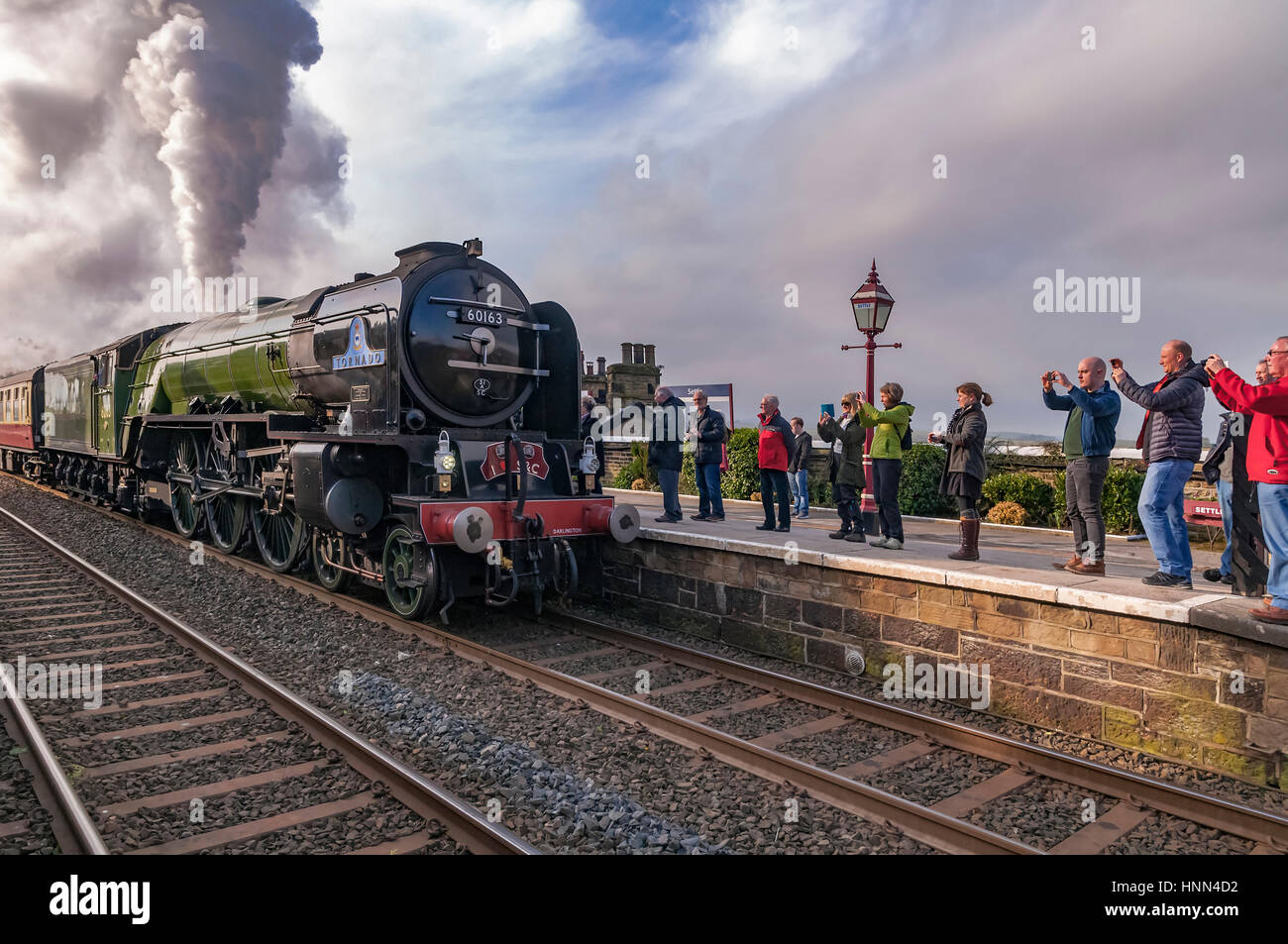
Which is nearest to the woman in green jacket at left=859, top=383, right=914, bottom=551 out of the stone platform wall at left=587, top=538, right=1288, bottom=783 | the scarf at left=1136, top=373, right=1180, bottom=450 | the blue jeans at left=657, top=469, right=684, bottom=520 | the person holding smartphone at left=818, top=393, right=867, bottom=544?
the person holding smartphone at left=818, top=393, right=867, bottom=544

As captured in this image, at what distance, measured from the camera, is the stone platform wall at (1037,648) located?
421 cm

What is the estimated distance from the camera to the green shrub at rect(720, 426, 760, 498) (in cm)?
1484

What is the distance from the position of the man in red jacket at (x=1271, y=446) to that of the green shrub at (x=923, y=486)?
326 inches

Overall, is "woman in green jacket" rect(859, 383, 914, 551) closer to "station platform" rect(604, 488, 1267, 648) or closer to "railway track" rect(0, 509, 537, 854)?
"station platform" rect(604, 488, 1267, 648)

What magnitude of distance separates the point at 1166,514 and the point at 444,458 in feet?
17.6

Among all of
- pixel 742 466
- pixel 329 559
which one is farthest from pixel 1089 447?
pixel 742 466

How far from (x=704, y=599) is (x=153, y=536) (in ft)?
30.4

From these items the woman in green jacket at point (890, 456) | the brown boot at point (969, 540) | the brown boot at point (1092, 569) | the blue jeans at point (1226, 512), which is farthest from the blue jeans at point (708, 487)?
the blue jeans at point (1226, 512)

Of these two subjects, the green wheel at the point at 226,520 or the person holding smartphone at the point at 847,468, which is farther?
the green wheel at the point at 226,520

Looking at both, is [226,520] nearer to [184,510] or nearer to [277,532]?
[184,510]

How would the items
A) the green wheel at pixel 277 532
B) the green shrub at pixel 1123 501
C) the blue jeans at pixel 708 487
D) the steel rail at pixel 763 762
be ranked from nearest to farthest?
the steel rail at pixel 763 762
the green wheel at pixel 277 532
the blue jeans at pixel 708 487
the green shrub at pixel 1123 501

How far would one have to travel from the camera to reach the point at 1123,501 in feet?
35.3

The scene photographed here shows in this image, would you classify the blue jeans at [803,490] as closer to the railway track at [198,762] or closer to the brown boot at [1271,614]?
the brown boot at [1271,614]

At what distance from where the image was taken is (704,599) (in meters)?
7.29
